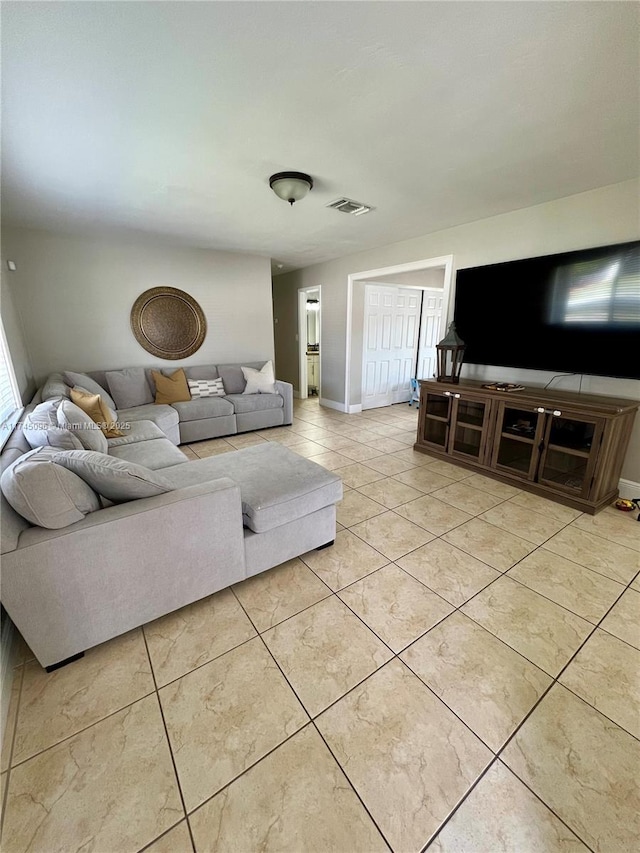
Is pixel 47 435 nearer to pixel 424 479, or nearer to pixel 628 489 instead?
pixel 424 479

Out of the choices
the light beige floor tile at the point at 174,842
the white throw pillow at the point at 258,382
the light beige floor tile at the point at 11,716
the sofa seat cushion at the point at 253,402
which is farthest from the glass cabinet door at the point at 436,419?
the light beige floor tile at the point at 11,716

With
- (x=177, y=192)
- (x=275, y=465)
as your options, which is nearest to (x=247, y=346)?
(x=177, y=192)

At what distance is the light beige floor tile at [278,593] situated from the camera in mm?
1668

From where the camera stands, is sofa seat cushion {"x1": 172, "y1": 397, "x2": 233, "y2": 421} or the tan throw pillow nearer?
the tan throw pillow

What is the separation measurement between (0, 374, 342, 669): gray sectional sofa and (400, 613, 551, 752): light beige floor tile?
82 cm

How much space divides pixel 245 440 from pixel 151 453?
1.73 m

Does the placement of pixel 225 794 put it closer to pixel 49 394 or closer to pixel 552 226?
pixel 49 394

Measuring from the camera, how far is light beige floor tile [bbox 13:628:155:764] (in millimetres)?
1176

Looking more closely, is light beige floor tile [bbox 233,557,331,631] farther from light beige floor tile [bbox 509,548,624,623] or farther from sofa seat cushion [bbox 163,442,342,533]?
light beige floor tile [bbox 509,548,624,623]

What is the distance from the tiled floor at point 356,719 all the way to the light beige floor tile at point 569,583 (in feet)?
0.04

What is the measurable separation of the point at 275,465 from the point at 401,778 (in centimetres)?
150

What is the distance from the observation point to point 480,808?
3.25ft

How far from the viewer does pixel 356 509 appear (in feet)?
8.57

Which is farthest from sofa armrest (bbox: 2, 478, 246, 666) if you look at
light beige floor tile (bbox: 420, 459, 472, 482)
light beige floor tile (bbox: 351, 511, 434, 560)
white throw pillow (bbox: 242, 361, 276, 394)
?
white throw pillow (bbox: 242, 361, 276, 394)
